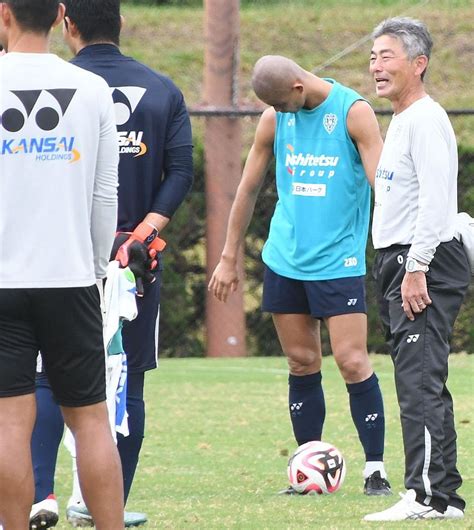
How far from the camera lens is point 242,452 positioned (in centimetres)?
814

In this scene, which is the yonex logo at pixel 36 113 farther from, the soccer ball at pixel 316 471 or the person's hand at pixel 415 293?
the soccer ball at pixel 316 471

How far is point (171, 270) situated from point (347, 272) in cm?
758

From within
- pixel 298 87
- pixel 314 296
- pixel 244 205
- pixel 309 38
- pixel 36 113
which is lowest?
pixel 314 296

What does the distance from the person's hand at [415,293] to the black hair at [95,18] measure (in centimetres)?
157

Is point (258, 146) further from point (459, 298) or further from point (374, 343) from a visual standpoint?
point (374, 343)

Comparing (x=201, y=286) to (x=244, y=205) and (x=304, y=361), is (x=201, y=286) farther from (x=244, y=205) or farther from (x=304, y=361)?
(x=304, y=361)

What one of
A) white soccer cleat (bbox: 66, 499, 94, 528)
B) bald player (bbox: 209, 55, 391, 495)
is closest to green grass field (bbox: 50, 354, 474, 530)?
white soccer cleat (bbox: 66, 499, 94, 528)

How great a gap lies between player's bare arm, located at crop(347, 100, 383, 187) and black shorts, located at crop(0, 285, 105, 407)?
2.31 metres

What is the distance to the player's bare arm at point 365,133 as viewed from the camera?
6.63m

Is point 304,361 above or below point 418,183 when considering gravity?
below

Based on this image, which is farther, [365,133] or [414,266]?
[365,133]

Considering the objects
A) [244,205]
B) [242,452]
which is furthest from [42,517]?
[242,452]

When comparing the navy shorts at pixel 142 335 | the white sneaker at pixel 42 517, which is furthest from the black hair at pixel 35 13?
the white sneaker at pixel 42 517

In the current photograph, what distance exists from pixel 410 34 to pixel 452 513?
1.98 meters
